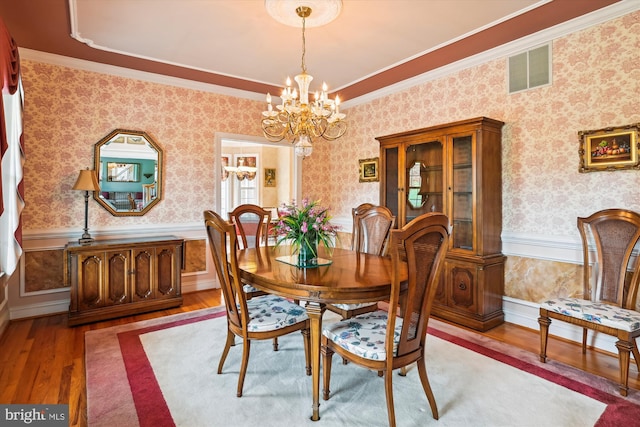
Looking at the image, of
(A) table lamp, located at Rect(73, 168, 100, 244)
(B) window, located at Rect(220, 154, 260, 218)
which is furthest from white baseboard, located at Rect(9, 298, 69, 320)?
(B) window, located at Rect(220, 154, 260, 218)

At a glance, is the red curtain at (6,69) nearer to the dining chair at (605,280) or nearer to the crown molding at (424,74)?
the crown molding at (424,74)

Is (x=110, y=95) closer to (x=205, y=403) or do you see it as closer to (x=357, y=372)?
(x=205, y=403)

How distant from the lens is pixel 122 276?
348cm

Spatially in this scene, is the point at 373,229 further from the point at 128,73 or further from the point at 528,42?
the point at 128,73

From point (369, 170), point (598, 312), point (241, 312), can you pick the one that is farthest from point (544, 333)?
point (369, 170)

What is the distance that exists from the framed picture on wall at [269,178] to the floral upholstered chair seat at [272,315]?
5.88 meters

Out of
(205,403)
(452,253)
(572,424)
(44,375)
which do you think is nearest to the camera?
(572,424)

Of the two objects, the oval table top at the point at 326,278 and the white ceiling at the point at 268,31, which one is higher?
the white ceiling at the point at 268,31

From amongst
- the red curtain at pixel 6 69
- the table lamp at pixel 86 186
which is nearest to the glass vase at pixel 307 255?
the red curtain at pixel 6 69

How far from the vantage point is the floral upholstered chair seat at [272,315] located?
2.10 m

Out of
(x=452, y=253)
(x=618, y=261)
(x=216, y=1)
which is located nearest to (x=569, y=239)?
(x=618, y=261)

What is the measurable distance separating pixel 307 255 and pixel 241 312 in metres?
0.56

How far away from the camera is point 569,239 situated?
9.54 ft

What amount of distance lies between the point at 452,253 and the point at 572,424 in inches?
67.1
